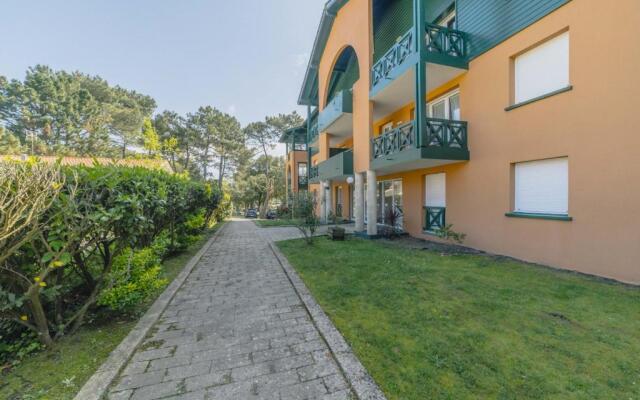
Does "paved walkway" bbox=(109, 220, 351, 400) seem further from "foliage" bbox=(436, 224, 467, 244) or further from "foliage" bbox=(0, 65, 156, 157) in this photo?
"foliage" bbox=(0, 65, 156, 157)

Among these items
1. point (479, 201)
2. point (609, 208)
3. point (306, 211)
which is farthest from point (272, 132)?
point (609, 208)

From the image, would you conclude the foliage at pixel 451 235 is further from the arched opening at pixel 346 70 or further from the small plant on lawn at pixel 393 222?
the arched opening at pixel 346 70

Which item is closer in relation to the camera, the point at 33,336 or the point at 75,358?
the point at 75,358

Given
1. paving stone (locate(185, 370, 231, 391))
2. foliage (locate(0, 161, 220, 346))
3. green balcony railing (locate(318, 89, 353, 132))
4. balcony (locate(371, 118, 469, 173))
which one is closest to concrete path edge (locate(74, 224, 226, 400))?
foliage (locate(0, 161, 220, 346))

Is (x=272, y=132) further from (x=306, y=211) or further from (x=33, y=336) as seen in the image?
(x=33, y=336)

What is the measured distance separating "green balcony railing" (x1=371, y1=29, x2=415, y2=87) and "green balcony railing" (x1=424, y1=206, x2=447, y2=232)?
5.24 meters

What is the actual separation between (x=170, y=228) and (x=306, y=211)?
445 centimetres

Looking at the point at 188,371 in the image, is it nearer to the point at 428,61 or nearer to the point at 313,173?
the point at 428,61

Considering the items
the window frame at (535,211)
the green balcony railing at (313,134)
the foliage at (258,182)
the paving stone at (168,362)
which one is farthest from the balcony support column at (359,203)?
the foliage at (258,182)

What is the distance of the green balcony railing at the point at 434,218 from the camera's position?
9266 mm

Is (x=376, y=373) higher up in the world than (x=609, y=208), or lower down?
lower down

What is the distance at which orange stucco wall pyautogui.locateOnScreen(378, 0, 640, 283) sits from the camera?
15.6ft

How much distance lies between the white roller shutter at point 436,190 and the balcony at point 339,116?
5.21 meters

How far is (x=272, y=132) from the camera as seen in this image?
4234 centimetres
